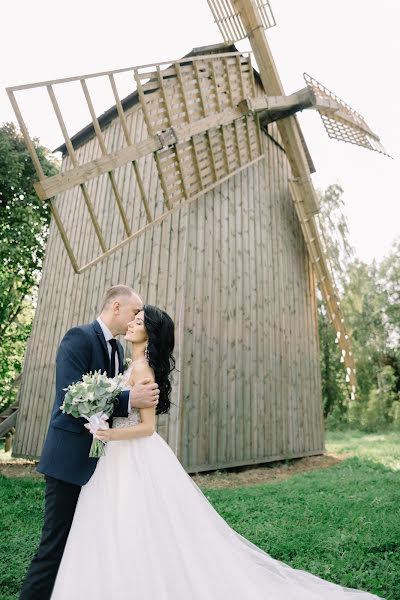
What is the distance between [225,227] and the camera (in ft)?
28.3

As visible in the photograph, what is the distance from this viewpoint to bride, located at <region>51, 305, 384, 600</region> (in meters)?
2.43

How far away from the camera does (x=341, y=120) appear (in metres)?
10.2

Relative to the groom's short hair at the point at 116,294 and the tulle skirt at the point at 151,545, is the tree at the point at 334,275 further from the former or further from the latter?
the tulle skirt at the point at 151,545

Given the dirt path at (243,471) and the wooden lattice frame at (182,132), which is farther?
the dirt path at (243,471)

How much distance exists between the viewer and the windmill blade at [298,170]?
28.0 feet

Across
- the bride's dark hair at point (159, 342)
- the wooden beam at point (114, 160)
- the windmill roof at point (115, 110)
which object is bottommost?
the bride's dark hair at point (159, 342)

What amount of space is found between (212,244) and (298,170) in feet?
11.6

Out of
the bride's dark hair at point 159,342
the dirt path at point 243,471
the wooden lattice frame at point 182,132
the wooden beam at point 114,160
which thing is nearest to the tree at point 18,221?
the dirt path at point 243,471

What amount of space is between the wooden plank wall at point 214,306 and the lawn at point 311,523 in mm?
1389

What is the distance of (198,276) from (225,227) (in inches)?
55.6

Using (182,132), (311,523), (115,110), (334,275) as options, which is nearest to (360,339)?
(334,275)

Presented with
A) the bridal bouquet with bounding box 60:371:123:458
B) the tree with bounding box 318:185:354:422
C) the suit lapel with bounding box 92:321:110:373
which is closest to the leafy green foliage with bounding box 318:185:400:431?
the tree with bounding box 318:185:354:422

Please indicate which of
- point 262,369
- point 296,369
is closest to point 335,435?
point 296,369

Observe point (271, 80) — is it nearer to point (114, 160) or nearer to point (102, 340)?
point (114, 160)
